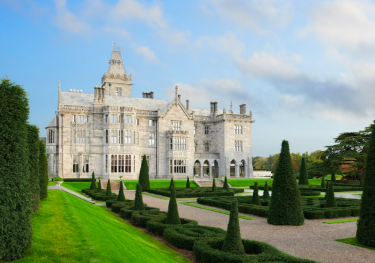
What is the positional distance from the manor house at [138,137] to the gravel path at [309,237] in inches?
1209

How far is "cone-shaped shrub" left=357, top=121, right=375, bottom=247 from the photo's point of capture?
13328 mm

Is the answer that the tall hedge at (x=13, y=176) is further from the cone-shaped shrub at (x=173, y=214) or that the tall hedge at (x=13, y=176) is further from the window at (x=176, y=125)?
the window at (x=176, y=125)

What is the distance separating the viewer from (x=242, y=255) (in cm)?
1081

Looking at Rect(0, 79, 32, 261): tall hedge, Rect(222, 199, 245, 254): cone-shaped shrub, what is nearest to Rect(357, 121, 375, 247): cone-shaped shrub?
Rect(222, 199, 245, 254): cone-shaped shrub

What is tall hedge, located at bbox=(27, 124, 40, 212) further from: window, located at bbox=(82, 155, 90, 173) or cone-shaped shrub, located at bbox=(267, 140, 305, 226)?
window, located at bbox=(82, 155, 90, 173)

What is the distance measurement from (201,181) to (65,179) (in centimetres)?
1808

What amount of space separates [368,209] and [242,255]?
231 inches

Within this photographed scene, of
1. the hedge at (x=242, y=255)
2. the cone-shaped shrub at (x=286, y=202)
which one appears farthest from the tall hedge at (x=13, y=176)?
the cone-shaped shrub at (x=286, y=202)

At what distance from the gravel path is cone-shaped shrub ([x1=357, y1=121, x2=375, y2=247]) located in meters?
0.61

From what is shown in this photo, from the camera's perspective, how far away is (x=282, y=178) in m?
18.9

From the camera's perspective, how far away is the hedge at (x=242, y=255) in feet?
34.5

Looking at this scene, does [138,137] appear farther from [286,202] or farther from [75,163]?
[286,202]

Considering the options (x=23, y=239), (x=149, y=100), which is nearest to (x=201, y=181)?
(x=149, y=100)

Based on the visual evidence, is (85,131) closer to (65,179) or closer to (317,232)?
(65,179)
